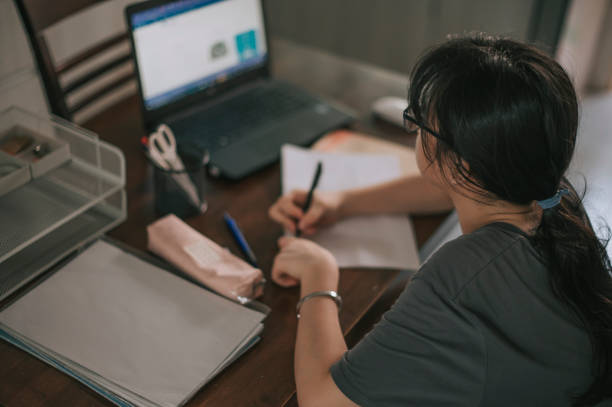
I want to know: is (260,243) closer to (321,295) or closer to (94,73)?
(321,295)

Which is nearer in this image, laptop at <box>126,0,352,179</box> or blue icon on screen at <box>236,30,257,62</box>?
laptop at <box>126,0,352,179</box>

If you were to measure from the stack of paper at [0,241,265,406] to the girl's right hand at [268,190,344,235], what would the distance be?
23 cm

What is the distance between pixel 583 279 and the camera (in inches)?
28.0

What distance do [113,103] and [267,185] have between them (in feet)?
1.77

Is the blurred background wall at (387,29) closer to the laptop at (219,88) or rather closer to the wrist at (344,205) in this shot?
the laptop at (219,88)

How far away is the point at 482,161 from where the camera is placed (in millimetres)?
674

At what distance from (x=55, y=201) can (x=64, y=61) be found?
55 centimetres

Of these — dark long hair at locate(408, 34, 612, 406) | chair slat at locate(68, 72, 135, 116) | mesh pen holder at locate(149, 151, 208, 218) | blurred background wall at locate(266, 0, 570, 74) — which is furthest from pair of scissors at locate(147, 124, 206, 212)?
blurred background wall at locate(266, 0, 570, 74)

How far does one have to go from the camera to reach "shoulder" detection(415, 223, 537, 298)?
0.69 m

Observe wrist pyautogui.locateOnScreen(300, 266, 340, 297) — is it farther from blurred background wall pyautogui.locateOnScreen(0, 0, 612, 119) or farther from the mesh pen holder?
blurred background wall pyautogui.locateOnScreen(0, 0, 612, 119)

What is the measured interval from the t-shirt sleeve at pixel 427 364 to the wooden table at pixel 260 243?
15cm

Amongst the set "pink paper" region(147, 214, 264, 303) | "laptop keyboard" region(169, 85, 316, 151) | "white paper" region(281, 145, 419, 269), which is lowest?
"white paper" region(281, 145, 419, 269)

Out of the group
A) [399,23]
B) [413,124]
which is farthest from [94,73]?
[399,23]

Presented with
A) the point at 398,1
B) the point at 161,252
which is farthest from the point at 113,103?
the point at 398,1
